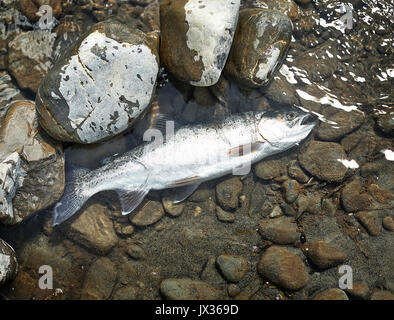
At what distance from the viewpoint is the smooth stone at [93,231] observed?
15.0 feet

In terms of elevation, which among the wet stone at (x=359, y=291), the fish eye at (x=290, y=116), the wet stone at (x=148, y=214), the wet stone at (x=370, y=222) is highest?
the fish eye at (x=290, y=116)

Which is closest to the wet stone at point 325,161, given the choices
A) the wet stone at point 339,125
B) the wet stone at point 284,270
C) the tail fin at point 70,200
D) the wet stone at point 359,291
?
the wet stone at point 339,125

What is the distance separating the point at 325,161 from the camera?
15.6 ft

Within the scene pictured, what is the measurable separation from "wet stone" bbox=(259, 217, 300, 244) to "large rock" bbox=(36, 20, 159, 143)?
2.68 metres

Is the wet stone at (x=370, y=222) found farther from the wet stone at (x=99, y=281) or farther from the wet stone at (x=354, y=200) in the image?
the wet stone at (x=99, y=281)

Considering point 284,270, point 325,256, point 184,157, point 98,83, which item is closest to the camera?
point 98,83

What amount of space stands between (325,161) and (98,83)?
367cm

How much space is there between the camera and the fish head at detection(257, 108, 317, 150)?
4.70m

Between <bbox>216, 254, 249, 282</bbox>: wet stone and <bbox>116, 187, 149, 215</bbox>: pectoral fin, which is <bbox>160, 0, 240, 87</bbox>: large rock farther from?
<bbox>216, 254, 249, 282</bbox>: wet stone

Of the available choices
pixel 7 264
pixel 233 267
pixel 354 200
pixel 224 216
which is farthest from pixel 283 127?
pixel 7 264

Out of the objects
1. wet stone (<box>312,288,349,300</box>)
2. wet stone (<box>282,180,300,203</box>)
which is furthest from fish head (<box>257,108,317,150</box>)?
wet stone (<box>312,288,349,300</box>)

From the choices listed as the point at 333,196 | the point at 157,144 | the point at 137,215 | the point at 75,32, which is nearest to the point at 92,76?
the point at 157,144

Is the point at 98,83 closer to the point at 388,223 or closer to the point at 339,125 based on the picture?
the point at 339,125

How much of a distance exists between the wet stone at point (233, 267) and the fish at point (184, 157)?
3.82 feet
